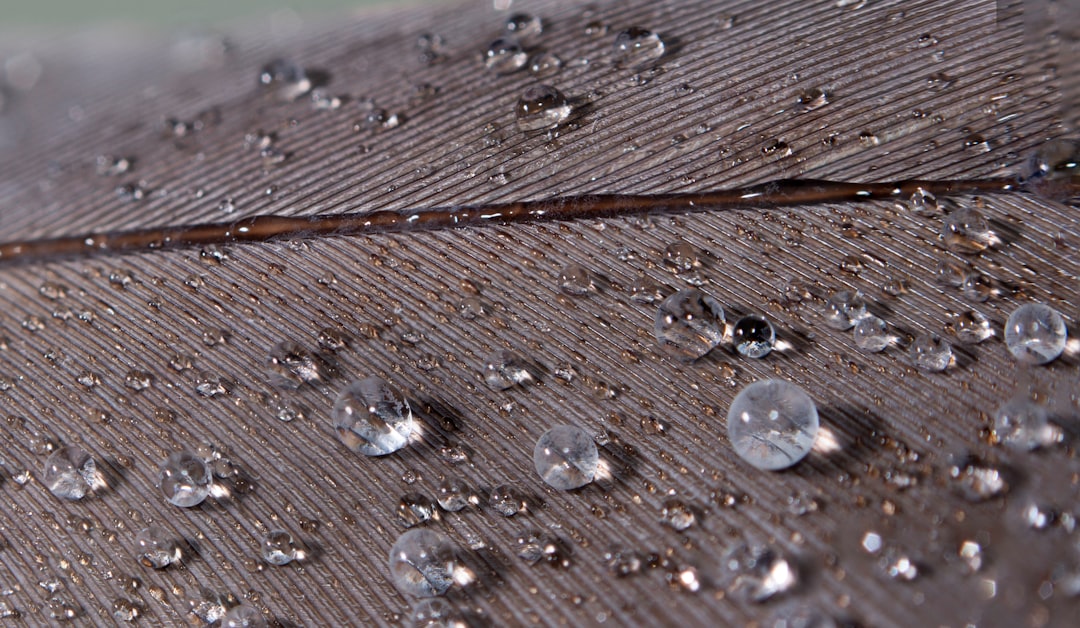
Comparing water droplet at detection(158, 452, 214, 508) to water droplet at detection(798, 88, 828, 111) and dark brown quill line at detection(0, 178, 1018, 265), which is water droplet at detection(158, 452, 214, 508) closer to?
dark brown quill line at detection(0, 178, 1018, 265)

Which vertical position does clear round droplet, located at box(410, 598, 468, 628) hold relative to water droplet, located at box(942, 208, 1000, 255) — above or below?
below

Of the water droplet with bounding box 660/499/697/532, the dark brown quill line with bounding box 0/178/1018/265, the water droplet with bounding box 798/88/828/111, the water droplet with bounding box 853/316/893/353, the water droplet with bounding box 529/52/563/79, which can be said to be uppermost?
the water droplet with bounding box 529/52/563/79

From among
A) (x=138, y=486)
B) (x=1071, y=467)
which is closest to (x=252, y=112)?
(x=138, y=486)

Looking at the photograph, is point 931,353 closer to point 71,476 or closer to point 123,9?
point 71,476

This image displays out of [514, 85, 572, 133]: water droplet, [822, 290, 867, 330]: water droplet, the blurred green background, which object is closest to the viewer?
[822, 290, 867, 330]: water droplet

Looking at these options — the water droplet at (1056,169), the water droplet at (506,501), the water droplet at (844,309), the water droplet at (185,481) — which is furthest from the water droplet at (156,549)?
the water droplet at (1056,169)

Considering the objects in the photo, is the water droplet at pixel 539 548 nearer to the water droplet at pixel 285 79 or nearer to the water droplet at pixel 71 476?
the water droplet at pixel 71 476

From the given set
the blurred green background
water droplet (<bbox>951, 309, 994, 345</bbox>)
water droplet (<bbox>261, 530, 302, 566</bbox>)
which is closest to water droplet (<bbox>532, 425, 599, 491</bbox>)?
water droplet (<bbox>261, 530, 302, 566</bbox>)
